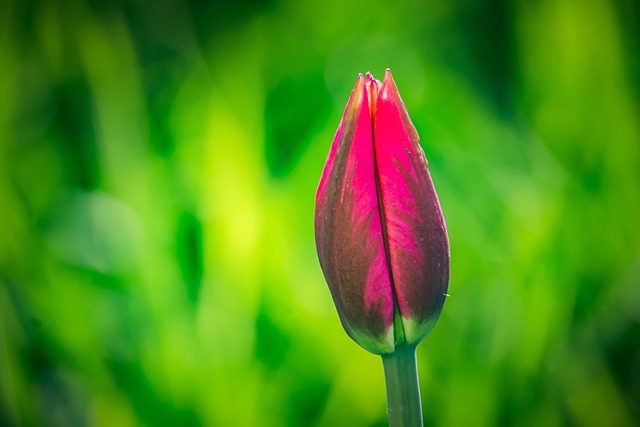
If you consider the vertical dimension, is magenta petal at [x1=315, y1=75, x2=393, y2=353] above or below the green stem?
above

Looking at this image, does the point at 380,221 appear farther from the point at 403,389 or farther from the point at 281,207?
the point at 281,207

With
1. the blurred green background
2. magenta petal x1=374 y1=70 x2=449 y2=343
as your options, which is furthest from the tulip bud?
the blurred green background

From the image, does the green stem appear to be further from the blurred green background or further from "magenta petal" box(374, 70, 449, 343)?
the blurred green background

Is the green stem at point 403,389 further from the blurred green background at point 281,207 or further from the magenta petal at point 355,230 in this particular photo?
the blurred green background at point 281,207

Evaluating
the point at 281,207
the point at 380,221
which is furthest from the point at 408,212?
the point at 281,207

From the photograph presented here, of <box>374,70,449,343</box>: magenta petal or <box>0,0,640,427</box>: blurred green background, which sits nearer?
<box>374,70,449,343</box>: magenta petal

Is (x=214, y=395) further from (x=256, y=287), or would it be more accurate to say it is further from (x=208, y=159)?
(x=208, y=159)

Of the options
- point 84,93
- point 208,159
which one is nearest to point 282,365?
point 208,159

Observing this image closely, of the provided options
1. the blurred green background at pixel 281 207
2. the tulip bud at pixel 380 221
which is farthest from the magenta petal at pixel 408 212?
the blurred green background at pixel 281 207
